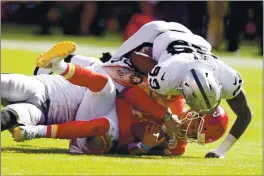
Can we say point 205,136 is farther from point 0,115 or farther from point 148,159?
point 0,115

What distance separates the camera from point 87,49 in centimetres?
2058

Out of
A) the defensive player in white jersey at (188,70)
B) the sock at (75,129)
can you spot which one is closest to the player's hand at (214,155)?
the defensive player in white jersey at (188,70)

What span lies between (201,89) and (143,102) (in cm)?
65

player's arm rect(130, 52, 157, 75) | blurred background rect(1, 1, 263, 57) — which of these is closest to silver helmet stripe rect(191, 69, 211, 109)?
player's arm rect(130, 52, 157, 75)

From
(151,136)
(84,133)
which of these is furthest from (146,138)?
(84,133)

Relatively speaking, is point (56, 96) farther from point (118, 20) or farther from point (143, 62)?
point (118, 20)

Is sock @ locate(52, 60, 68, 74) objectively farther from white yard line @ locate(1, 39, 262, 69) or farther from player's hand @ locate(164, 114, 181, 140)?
white yard line @ locate(1, 39, 262, 69)

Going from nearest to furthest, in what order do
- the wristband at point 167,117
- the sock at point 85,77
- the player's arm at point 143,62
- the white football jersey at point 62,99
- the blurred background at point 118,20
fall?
the sock at point 85,77
the wristband at point 167,117
the player's arm at point 143,62
the white football jersey at point 62,99
the blurred background at point 118,20

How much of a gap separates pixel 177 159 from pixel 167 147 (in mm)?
243

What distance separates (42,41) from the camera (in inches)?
888

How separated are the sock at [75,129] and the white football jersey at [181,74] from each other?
522mm

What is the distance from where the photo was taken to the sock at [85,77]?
782cm

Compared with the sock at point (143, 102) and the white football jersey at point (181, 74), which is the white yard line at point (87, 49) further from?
the white football jersey at point (181, 74)

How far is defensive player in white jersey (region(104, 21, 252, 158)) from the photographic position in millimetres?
7617
